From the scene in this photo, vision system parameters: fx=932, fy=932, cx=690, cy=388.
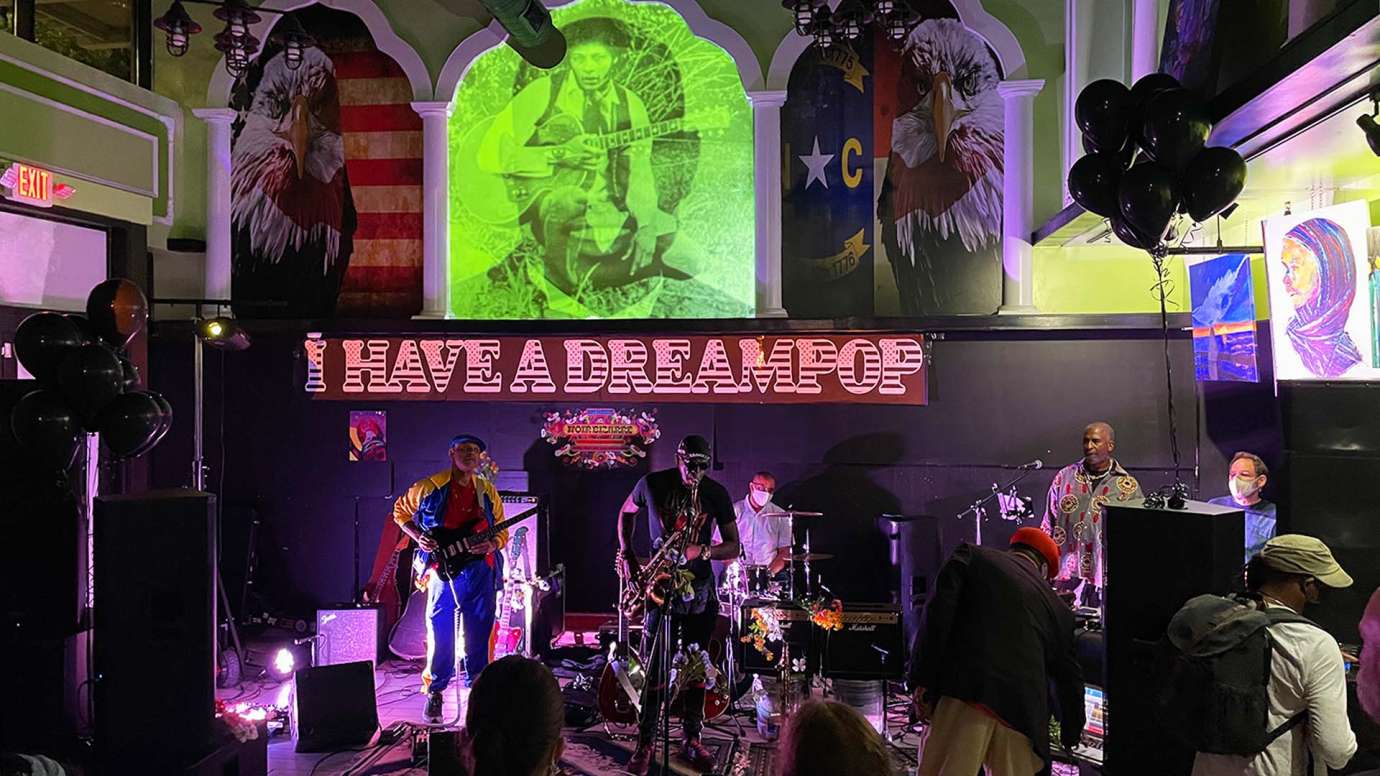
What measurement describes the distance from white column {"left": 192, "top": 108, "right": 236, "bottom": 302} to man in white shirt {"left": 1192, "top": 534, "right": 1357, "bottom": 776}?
931cm

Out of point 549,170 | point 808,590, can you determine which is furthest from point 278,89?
point 808,590

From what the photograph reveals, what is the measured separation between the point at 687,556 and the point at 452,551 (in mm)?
1927

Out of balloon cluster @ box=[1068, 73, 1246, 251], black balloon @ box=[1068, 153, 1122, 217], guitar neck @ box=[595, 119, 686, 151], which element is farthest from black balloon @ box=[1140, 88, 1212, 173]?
guitar neck @ box=[595, 119, 686, 151]

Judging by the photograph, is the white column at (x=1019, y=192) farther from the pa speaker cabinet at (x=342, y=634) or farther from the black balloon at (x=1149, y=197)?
the pa speaker cabinet at (x=342, y=634)

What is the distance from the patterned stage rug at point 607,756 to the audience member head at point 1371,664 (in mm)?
3637

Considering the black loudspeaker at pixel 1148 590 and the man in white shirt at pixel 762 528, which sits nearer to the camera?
the black loudspeaker at pixel 1148 590

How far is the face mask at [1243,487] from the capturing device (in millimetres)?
6770

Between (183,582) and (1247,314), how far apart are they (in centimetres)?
720

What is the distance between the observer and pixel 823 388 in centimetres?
853

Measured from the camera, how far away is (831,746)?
76.6 inches

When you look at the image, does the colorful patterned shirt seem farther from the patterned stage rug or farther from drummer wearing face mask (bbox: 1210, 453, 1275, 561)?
the patterned stage rug

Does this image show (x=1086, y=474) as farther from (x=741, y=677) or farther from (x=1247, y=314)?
(x=741, y=677)

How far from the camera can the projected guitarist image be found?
30.3ft

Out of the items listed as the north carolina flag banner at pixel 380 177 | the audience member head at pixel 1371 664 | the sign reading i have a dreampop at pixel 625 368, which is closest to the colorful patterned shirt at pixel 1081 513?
the sign reading i have a dreampop at pixel 625 368
